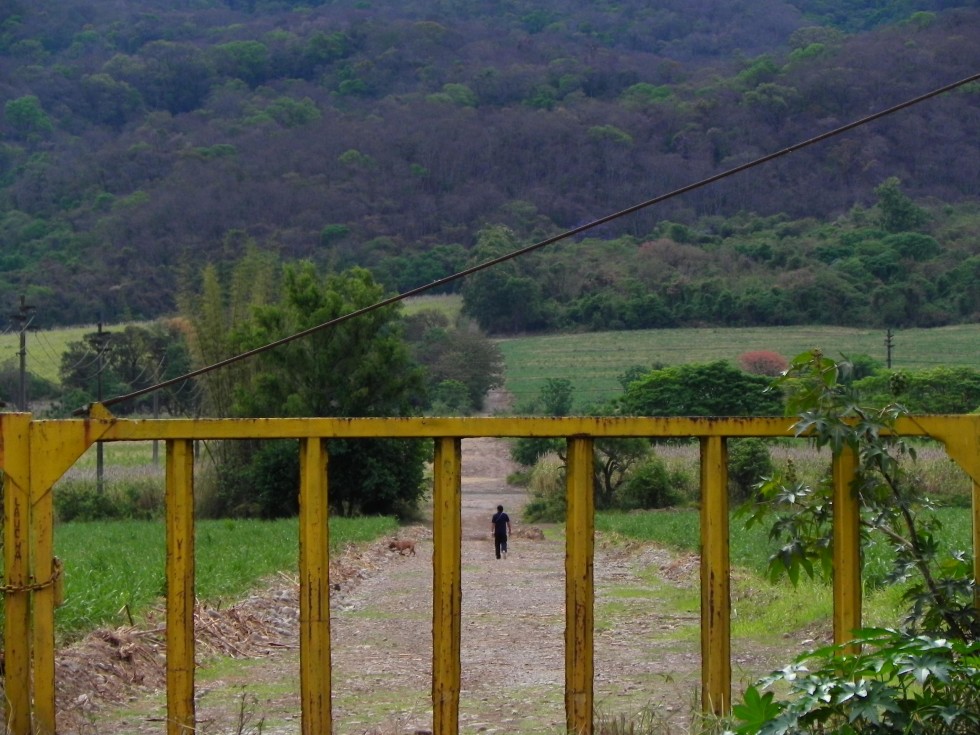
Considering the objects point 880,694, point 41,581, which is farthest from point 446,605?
point 880,694

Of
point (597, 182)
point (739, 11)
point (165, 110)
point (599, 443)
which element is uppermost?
point (739, 11)

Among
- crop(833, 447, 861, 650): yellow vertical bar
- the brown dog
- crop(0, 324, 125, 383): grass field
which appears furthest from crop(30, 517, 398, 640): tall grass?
crop(0, 324, 125, 383): grass field

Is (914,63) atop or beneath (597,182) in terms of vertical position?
atop

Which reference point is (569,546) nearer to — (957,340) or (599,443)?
(599,443)

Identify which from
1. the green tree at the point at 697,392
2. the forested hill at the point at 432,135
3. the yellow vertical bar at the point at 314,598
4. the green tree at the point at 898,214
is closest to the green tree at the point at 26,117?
A: the forested hill at the point at 432,135

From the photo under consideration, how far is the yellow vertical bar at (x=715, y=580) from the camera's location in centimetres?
558

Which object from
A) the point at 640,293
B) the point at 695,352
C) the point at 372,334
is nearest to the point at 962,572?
the point at 372,334

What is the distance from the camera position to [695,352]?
2549 inches

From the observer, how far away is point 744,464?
33188 mm

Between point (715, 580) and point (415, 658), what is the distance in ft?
20.3

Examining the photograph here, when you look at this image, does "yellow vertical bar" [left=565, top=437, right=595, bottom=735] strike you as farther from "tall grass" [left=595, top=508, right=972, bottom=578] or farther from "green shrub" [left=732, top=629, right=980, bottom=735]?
"tall grass" [left=595, top=508, right=972, bottom=578]

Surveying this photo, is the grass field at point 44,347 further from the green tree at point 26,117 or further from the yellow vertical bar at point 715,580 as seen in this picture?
the yellow vertical bar at point 715,580

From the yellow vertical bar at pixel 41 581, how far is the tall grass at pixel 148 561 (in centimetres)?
500

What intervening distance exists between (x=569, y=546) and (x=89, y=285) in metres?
90.1
